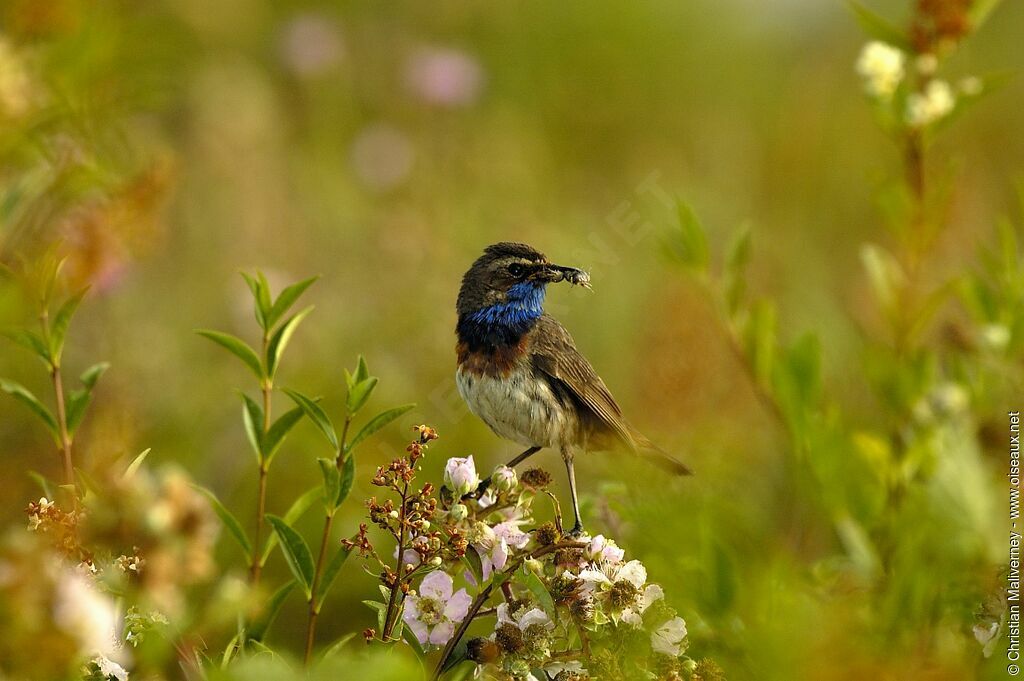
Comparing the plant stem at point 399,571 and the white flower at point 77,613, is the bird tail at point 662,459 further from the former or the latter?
the white flower at point 77,613

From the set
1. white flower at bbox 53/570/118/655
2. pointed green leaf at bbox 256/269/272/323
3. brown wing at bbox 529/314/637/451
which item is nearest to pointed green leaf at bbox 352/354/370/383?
pointed green leaf at bbox 256/269/272/323

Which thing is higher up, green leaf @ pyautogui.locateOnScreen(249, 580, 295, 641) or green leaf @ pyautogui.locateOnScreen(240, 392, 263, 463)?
green leaf @ pyautogui.locateOnScreen(240, 392, 263, 463)

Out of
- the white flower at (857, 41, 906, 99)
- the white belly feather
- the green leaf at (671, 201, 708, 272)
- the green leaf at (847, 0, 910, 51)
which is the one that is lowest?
the white belly feather

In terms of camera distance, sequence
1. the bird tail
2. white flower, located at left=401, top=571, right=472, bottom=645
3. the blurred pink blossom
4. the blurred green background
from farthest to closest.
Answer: the blurred pink blossom < the bird tail < the blurred green background < white flower, located at left=401, top=571, right=472, bottom=645

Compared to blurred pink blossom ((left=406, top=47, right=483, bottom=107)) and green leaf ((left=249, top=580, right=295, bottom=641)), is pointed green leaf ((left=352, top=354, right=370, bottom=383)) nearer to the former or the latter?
green leaf ((left=249, top=580, right=295, bottom=641))

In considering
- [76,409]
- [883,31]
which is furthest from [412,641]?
[883,31]

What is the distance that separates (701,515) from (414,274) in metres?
3.81

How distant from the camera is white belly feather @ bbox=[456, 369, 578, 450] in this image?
93.3 inches

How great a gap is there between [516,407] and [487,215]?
365 centimetres

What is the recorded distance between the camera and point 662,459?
97.0 inches

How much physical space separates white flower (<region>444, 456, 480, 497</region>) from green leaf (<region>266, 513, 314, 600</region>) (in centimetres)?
20

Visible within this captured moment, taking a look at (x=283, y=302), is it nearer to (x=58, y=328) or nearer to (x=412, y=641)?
(x=58, y=328)

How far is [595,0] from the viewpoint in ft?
29.2

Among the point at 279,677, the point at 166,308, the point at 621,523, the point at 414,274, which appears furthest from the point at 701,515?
the point at 166,308
